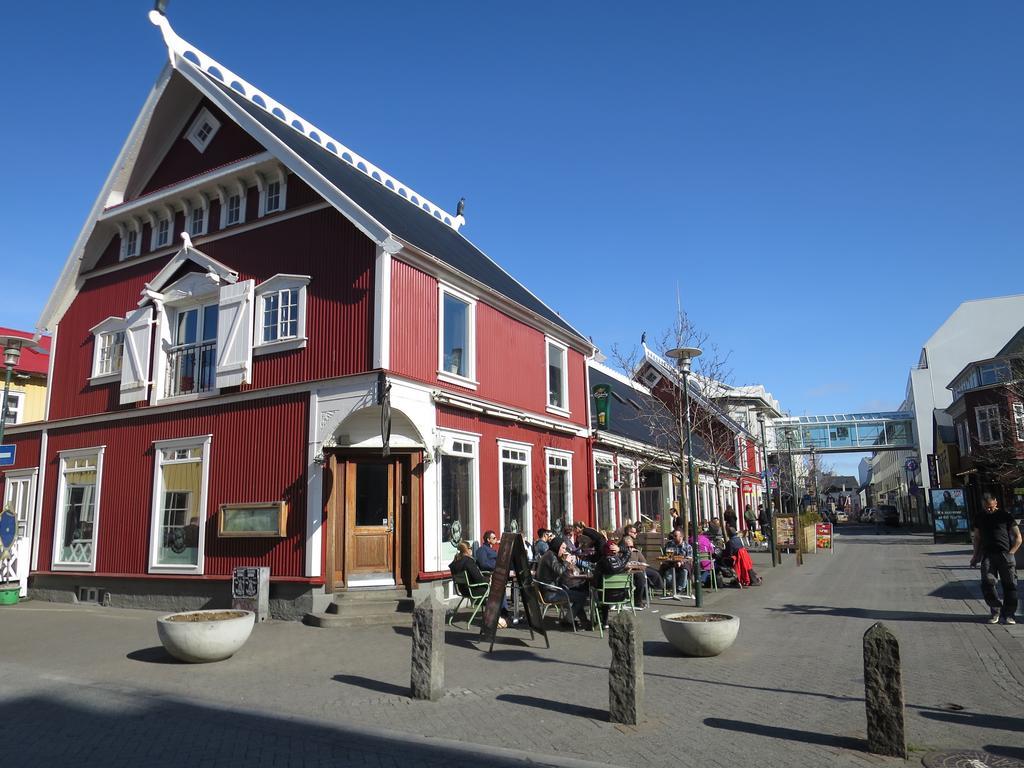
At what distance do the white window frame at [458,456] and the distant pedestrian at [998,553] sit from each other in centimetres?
885

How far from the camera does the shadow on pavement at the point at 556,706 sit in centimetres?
692

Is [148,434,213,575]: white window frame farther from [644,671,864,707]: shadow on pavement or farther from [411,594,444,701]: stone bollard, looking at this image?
[644,671,864,707]: shadow on pavement

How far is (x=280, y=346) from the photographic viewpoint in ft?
48.6

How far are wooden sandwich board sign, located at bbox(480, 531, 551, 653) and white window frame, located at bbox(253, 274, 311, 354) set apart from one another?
6.51 metres

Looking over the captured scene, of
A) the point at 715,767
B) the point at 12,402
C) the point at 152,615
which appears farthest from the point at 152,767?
the point at 12,402

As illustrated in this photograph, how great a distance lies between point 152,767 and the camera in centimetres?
572

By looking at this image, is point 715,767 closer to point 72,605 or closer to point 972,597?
point 972,597

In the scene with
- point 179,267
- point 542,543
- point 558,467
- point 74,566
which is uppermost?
point 179,267

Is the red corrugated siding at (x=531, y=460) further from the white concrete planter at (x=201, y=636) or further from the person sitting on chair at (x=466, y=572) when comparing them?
the white concrete planter at (x=201, y=636)

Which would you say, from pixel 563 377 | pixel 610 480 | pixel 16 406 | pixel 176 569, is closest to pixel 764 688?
pixel 176 569

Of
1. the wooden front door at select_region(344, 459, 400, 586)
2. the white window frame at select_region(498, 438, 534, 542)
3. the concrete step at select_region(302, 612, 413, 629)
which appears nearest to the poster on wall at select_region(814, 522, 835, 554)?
the white window frame at select_region(498, 438, 534, 542)

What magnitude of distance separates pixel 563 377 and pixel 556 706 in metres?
13.9

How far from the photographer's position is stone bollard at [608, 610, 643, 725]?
6.60m

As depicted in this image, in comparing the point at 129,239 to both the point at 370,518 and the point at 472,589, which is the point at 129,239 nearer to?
the point at 370,518
